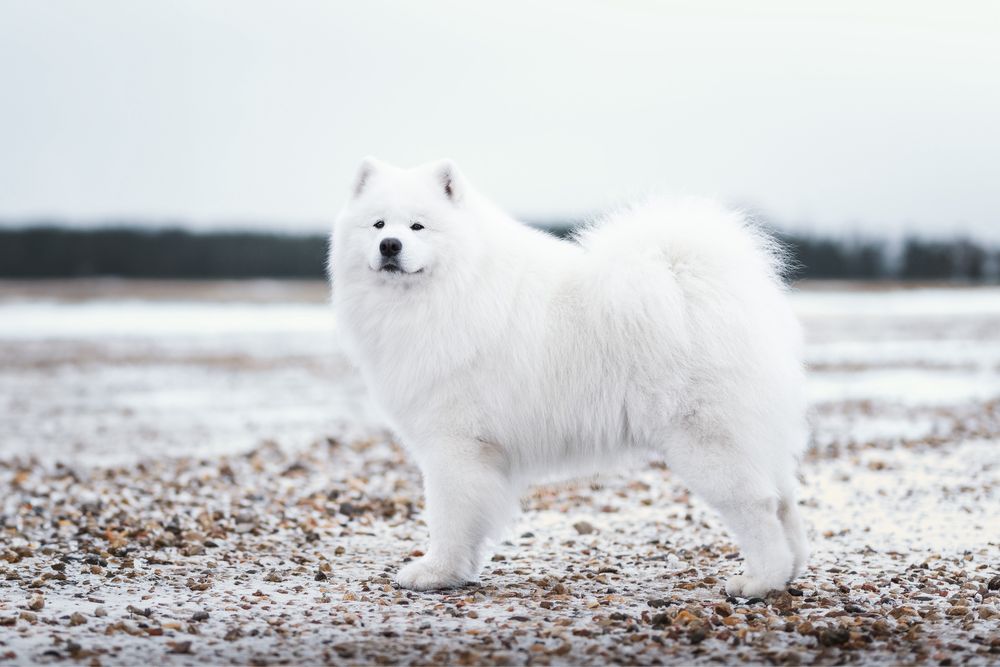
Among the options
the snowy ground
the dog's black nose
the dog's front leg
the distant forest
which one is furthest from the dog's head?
the distant forest

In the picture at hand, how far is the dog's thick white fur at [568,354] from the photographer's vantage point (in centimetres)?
519

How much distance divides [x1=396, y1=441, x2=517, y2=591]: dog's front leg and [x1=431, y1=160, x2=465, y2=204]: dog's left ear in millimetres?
1414

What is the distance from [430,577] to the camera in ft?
18.2

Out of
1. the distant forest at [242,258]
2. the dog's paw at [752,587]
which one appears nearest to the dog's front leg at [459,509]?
the dog's paw at [752,587]

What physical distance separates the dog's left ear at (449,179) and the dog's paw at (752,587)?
2595 mm

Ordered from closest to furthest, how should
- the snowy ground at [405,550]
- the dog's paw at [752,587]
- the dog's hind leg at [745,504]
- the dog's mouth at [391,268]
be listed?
the snowy ground at [405,550] < the dog's hind leg at [745,504] < the dog's paw at [752,587] < the dog's mouth at [391,268]

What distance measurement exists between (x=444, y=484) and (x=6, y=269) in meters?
74.3

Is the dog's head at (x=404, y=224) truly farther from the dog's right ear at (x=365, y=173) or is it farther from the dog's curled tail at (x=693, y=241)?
the dog's curled tail at (x=693, y=241)

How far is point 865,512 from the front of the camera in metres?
7.65

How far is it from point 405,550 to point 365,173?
2.55 m

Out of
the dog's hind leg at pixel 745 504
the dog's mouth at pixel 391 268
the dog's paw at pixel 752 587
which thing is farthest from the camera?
the dog's mouth at pixel 391 268

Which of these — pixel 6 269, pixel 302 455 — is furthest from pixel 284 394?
pixel 6 269

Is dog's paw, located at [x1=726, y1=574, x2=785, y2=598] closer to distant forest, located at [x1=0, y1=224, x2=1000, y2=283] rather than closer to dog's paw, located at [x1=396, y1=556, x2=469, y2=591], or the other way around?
dog's paw, located at [x1=396, y1=556, x2=469, y2=591]

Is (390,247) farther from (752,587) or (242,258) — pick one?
(242,258)
